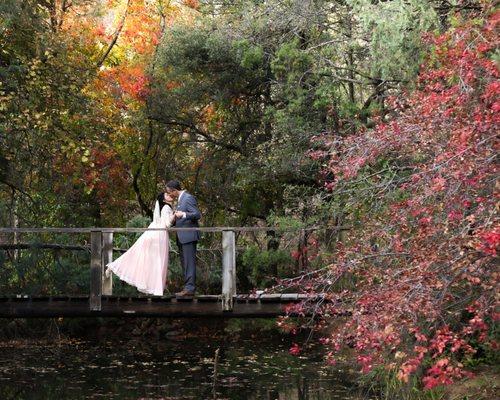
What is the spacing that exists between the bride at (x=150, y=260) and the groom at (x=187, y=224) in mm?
324

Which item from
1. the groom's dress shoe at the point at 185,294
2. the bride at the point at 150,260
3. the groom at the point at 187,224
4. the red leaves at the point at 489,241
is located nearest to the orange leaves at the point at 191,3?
the bride at the point at 150,260

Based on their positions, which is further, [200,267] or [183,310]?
[200,267]

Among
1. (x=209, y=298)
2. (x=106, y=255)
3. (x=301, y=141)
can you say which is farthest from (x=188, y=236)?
(x=301, y=141)

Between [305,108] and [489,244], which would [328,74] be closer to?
[305,108]

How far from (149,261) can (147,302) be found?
63 cm

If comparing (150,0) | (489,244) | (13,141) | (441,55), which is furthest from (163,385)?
(150,0)

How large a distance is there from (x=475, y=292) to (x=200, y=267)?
955 cm

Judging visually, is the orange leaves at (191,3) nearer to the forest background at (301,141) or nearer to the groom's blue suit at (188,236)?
the forest background at (301,141)

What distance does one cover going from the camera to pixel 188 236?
11.8 meters

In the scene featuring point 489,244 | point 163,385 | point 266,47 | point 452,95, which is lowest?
point 163,385

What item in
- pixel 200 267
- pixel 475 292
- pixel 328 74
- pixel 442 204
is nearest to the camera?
pixel 442 204

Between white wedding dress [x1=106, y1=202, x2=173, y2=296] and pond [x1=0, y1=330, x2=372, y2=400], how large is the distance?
1.44 metres

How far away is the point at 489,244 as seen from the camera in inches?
255

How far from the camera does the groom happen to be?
11.8m
